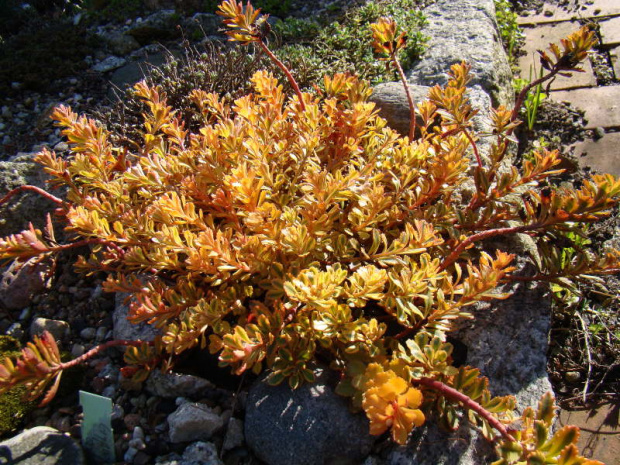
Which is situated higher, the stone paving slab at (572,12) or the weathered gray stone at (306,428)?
the stone paving slab at (572,12)

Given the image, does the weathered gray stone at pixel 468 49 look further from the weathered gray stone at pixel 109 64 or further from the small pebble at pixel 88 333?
the small pebble at pixel 88 333

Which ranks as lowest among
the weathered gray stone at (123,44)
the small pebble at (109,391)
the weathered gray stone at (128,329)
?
the small pebble at (109,391)

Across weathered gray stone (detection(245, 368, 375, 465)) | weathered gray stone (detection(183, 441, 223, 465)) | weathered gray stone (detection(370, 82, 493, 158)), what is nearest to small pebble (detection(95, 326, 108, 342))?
weathered gray stone (detection(183, 441, 223, 465))

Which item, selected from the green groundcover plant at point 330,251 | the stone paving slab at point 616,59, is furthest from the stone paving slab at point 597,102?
the green groundcover plant at point 330,251

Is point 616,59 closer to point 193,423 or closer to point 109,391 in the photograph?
point 193,423

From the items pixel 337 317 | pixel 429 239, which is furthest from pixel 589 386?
pixel 337 317

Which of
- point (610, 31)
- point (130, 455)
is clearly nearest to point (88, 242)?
point (130, 455)

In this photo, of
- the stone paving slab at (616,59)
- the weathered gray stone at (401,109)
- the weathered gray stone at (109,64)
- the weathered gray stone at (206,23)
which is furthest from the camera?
the weathered gray stone at (206,23)
